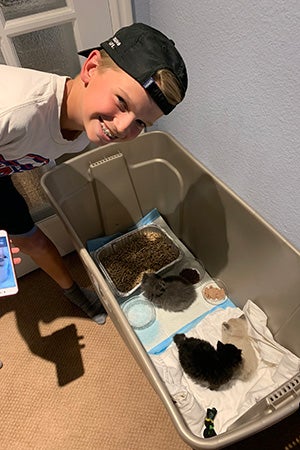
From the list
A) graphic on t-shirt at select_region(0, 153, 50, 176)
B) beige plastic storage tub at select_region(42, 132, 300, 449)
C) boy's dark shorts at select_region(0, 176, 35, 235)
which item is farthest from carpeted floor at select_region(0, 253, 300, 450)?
graphic on t-shirt at select_region(0, 153, 50, 176)

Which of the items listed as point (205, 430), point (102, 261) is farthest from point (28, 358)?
point (205, 430)

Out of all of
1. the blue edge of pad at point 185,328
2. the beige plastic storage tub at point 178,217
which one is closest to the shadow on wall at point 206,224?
the beige plastic storage tub at point 178,217

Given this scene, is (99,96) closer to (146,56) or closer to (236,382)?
(146,56)

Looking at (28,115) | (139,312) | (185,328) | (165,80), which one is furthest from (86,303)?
(165,80)

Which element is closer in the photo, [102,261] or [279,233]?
[279,233]

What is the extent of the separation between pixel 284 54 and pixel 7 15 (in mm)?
742

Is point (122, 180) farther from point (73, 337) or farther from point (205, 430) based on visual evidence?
point (205, 430)

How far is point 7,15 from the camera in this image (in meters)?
0.94

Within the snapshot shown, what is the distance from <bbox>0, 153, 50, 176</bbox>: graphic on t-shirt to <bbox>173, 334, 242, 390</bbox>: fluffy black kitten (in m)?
0.67

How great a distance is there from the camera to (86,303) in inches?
48.9

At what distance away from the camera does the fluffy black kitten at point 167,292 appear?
115 cm

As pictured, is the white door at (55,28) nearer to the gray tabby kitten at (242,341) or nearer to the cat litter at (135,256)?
the cat litter at (135,256)

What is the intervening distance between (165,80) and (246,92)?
10.7 inches

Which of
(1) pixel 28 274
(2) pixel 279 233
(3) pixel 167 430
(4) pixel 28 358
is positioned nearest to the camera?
(2) pixel 279 233
